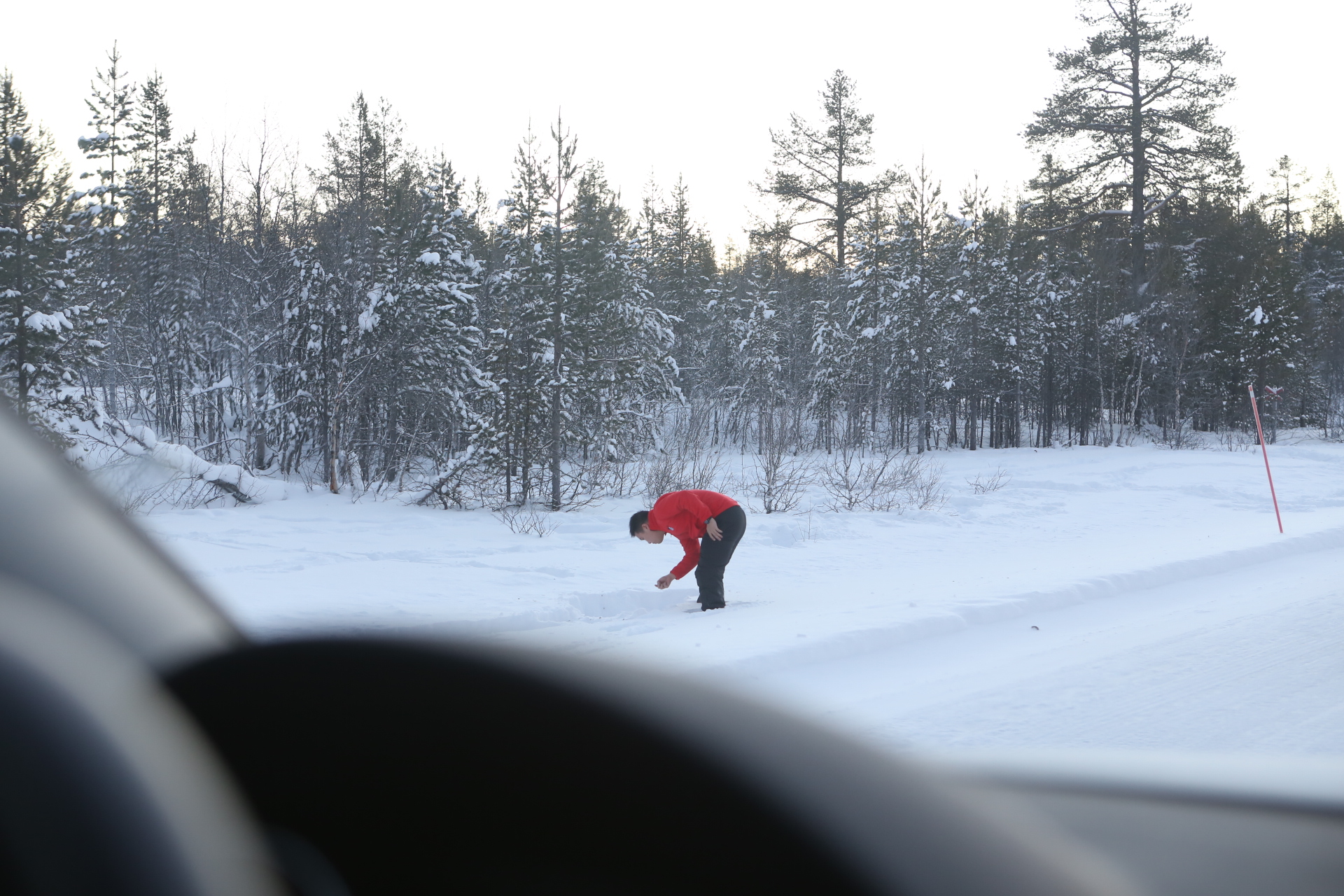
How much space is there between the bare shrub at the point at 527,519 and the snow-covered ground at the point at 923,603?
38cm

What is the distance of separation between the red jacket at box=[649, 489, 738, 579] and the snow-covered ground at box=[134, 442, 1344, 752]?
0.50 m

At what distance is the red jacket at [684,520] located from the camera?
896 centimetres

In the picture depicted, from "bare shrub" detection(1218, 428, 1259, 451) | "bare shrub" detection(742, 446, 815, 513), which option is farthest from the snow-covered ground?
"bare shrub" detection(1218, 428, 1259, 451)

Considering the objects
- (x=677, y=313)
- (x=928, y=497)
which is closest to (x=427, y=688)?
(x=928, y=497)

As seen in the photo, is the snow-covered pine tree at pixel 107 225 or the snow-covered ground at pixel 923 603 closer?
the snow-covered ground at pixel 923 603

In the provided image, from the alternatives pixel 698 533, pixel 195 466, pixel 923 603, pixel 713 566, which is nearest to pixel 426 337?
pixel 195 466

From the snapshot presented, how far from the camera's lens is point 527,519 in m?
14.8

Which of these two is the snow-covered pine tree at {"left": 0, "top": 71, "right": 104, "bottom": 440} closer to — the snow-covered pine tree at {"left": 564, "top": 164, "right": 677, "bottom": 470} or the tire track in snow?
the snow-covered pine tree at {"left": 564, "top": 164, "right": 677, "bottom": 470}

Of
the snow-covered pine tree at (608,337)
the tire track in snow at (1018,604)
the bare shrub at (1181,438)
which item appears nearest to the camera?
the tire track in snow at (1018,604)

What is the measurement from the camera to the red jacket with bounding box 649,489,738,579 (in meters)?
8.96

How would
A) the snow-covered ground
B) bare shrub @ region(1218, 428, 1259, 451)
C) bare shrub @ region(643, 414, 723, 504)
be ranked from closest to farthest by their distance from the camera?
1. the snow-covered ground
2. bare shrub @ region(643, 414, 723, 504)
3. bare shrub @ region(1218, 428, 1259, 451)

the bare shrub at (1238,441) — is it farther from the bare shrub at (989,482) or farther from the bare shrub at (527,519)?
the bare shrub at (527,519)

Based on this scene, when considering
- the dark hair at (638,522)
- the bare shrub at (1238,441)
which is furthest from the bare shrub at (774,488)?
the bare shrub at (1238,441)

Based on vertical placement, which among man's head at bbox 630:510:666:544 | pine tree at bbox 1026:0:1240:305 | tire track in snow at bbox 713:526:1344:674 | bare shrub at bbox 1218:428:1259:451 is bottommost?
tire track in snow at bbox 713:526:1344:674
